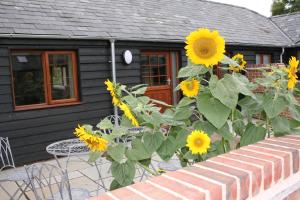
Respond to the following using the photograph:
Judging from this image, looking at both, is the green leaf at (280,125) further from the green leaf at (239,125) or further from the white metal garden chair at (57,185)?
the white metal garden chair at (57,185)

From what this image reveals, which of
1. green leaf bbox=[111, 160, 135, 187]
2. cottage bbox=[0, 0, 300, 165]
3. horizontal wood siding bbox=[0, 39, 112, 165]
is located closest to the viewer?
green leaf bbox=[111, 160, 135, 187]

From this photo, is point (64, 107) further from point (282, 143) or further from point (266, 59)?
point (266, 59)

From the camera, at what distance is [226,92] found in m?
1.37

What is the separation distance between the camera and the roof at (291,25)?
12.3 metres

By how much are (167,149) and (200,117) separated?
0.23 metres

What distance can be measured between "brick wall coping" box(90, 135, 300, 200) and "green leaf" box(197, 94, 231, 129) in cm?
15

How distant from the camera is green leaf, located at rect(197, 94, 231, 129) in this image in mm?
1359

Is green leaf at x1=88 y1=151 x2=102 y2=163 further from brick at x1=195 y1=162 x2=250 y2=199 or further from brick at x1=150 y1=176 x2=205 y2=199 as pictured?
brick at x1=195 y1=162 x2=250 y2=199

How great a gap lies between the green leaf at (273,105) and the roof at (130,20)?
16.9ft

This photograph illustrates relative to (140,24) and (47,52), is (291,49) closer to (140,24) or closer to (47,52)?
(140,24)

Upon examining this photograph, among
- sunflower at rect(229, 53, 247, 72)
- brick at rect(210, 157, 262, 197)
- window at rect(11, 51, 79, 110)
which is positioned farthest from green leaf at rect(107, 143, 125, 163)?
window at rect(11, 51, 79, 110)

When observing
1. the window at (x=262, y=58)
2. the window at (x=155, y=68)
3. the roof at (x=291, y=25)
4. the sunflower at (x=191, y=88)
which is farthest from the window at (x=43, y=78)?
the roof at (x=291, y=25)

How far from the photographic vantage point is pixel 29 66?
612cm

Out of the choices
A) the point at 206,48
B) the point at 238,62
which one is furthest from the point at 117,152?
the point at 238,62
